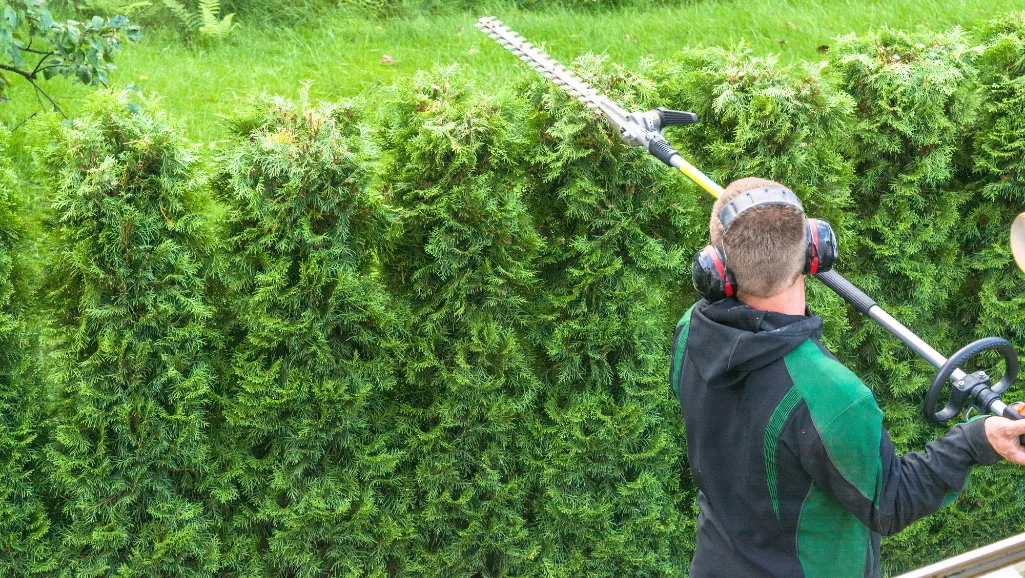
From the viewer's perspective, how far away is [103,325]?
3.42m

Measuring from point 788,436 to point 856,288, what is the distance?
103 centimetres

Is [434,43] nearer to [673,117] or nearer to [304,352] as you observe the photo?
[673,117]

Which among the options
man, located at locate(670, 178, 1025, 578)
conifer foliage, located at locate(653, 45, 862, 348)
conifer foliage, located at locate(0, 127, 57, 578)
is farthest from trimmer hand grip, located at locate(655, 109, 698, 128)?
conifer foliage, located at locate(0, 127, 57, 578)

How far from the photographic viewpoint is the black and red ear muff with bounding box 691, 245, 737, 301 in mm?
2576

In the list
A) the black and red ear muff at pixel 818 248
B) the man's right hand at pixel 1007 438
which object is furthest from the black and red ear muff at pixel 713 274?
the man's right hand at pixel 1007 438

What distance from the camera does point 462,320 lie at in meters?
3.79

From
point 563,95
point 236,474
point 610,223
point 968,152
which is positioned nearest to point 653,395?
point 610,223

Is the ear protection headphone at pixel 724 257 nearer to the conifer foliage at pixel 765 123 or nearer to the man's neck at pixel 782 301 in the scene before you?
the man's neck at pixel 782 301

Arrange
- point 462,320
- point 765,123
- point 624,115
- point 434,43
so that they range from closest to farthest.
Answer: point 624,115, point 462,320, point 765,123, point 434,43

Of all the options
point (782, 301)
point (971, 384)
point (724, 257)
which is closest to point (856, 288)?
point (971, 384)

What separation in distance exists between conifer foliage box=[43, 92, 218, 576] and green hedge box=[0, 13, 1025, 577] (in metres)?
0.01

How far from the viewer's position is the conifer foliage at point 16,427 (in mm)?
3441

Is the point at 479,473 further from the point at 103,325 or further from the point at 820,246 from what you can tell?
the point at 820,246

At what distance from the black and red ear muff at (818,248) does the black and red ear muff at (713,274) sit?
24 cm
